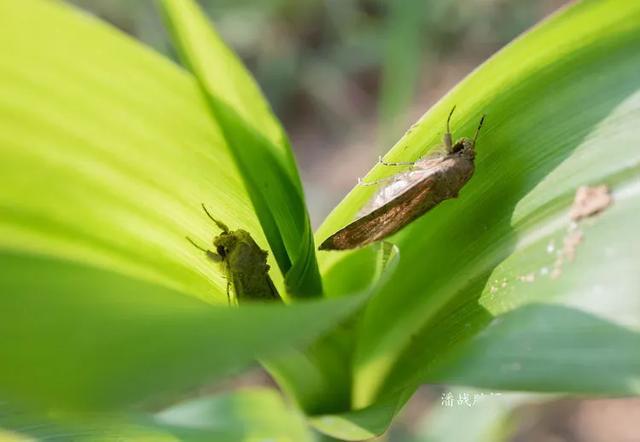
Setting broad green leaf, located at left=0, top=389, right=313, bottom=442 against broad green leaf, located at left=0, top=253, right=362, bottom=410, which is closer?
broad green leaf, located at left=0, top=253, right=362, bottom=410

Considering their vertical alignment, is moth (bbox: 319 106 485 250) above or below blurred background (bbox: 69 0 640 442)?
below

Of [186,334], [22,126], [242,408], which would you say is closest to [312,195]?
[242,408]

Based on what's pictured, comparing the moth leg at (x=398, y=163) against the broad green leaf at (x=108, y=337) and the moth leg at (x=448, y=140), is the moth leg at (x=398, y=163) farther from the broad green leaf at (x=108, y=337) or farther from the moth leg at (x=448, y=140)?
the broad green leaf at (x=108, y=337)

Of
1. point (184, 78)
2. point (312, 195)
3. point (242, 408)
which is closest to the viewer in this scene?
point (184, 78)

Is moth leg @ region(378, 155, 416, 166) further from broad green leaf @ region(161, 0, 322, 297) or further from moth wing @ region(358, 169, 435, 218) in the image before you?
broad green leaf @ region(161, 0, 322, 297)

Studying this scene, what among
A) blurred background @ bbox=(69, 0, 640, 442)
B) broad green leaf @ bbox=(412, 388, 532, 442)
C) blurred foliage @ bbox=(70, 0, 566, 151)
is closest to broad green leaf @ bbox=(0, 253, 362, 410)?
broad green leaf @ bbox=(412, 388, 532, 442)

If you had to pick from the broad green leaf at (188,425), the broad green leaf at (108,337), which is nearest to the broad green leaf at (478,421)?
the broad green leaf at (188,425)

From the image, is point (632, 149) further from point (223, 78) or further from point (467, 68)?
point (467, 68)
